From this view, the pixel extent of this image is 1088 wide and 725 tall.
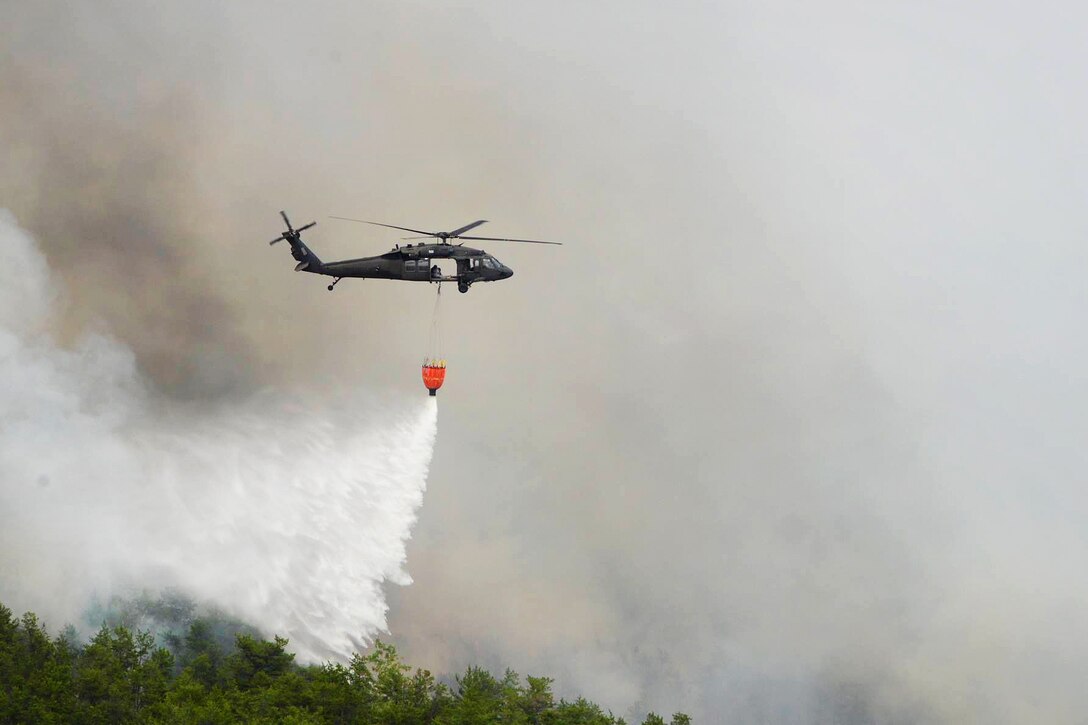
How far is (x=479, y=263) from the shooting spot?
83.8m

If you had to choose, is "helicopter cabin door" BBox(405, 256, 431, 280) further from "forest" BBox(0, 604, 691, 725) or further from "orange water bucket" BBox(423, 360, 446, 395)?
"forest" BBox(0, 604, 691, 725)

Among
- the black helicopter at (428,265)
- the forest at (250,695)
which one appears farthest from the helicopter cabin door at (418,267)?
the forest at (250,695)

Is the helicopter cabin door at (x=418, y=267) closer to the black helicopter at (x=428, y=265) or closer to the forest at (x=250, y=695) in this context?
the black helicopter at (x=428, y=265)

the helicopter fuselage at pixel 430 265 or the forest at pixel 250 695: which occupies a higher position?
the helicopter fuselage at pixel 430 265

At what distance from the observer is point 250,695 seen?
90438 mm

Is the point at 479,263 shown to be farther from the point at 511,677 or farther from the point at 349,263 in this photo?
the point at 511,677

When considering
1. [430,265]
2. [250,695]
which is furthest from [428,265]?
[250,695]

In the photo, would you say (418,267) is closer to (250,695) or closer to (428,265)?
(428,265)

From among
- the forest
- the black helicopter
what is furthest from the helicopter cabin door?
the forest

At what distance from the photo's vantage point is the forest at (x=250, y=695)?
8481 centimetres

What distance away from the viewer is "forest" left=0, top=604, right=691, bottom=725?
84.8 m

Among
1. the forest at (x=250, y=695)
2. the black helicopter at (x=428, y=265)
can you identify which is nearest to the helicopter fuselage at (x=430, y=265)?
the black helicopter at (x=428, y=265)

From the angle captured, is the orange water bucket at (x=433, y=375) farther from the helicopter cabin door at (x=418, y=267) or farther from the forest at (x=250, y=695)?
the forest at (x=250, y=695)

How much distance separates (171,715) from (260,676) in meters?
16.3
